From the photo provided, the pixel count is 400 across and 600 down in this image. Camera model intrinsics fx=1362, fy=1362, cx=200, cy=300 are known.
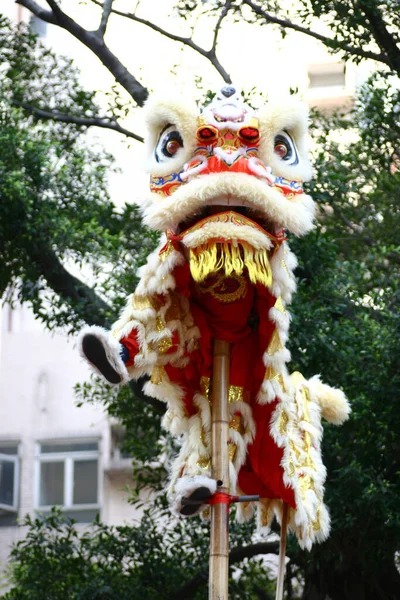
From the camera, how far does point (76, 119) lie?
398 inches

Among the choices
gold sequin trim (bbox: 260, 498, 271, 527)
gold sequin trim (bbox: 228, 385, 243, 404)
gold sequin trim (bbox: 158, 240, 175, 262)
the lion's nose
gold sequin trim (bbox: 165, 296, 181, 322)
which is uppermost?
the lion's nose

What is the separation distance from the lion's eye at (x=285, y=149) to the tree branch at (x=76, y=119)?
4.26 m

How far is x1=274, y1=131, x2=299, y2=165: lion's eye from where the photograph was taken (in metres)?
5.73

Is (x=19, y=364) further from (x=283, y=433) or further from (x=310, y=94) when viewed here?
(x=283, y=433)

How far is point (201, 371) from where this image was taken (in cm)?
568

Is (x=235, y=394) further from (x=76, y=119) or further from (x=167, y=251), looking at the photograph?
(x=76, y=119)

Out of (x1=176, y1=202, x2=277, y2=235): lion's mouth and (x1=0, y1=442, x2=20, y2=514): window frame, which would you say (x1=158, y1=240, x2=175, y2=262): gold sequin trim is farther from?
(x1=0, y1=442, x2=20, y2=514): window frame

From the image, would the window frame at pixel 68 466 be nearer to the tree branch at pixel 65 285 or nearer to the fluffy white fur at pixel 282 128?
the tree branch at pixel 65 285

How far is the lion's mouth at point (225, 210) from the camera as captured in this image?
548 cm

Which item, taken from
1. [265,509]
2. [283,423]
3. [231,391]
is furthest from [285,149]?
[265,509]

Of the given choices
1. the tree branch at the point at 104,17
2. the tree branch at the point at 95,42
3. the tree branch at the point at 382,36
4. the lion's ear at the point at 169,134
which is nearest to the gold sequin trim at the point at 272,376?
the lion's ear at the point at 169,134

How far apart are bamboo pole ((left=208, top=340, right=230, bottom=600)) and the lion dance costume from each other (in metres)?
0.05

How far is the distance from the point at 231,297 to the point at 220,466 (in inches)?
27.3

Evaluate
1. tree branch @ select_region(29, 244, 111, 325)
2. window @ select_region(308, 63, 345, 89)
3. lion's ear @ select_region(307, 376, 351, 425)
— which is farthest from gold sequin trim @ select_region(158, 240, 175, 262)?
window @ select_region(308, 63, 345, 89)
